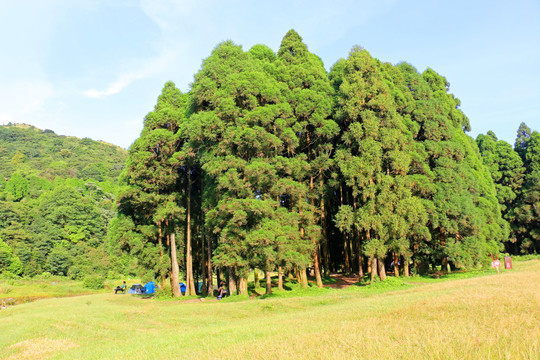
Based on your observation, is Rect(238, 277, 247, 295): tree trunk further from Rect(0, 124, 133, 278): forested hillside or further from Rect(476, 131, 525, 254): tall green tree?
Rect(0, 124, 133, 278): forested hillside

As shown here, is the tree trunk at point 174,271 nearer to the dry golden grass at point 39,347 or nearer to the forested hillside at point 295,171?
the forested hillside at point 295,171

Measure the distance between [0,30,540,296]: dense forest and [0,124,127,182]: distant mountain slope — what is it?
346 ft

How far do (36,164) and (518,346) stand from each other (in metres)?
151

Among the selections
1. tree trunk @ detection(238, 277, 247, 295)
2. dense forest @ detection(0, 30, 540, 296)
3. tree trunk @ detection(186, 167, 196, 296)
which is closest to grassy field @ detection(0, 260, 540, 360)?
tree trunk @ detection(238, 277, 247, 295)

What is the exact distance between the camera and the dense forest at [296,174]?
20.3 metres

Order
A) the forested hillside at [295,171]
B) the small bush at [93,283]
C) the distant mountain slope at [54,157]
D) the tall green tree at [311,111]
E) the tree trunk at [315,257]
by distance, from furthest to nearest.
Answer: the distant mountain slope at [54,157]
the small bush at [93,283]
the tall green tree at [311,111]
the tree trunk at [315,257]
the forested hillside at [295,171]

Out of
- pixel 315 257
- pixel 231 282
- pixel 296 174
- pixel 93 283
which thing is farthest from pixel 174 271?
pixel 93 283

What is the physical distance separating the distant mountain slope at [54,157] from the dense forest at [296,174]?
106 metres

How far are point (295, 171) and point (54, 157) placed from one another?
15129 cm

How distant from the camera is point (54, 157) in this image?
470 feet

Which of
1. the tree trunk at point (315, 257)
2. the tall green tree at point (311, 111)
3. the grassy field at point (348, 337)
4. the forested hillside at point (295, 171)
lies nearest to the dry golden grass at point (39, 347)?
the grassy field at point (348, 337)

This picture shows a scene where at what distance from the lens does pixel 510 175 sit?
1718 inches

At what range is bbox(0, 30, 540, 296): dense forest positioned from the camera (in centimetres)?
2028

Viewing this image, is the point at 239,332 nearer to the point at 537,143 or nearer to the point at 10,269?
the point at 537,143
